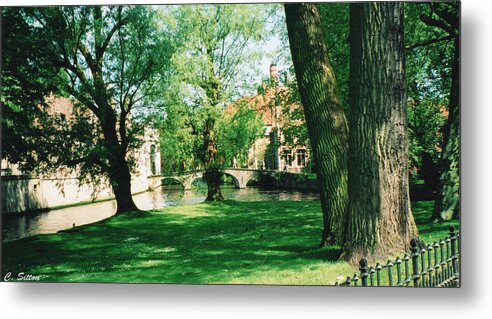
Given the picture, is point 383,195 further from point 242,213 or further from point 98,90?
point 98,90

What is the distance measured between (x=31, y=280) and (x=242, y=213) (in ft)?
7.32

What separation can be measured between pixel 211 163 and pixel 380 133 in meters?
1.73

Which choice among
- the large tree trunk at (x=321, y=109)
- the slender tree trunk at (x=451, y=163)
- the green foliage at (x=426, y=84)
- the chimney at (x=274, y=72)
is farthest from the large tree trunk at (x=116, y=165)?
the slender tree trunk at (x=451, y=163)

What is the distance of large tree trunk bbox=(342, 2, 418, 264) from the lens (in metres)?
4.97

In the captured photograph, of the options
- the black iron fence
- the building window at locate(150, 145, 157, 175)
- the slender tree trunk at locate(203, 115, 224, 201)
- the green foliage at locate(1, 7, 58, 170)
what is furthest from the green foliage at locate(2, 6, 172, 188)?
the black iron fence

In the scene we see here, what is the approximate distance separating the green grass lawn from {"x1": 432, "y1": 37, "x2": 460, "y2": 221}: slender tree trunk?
43.2 inches

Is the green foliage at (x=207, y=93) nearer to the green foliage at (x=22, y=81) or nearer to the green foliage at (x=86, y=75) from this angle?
the green foliage at (x=86, y=75)

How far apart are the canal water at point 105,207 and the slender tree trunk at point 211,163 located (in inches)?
3.0

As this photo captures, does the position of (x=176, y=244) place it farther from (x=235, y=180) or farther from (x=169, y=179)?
(x=235, y=180)

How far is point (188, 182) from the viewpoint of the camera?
5617 millimetres

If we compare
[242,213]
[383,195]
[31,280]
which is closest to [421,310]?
[383,195]

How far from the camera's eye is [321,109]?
5.39 m

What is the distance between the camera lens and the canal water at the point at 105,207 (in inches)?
214
